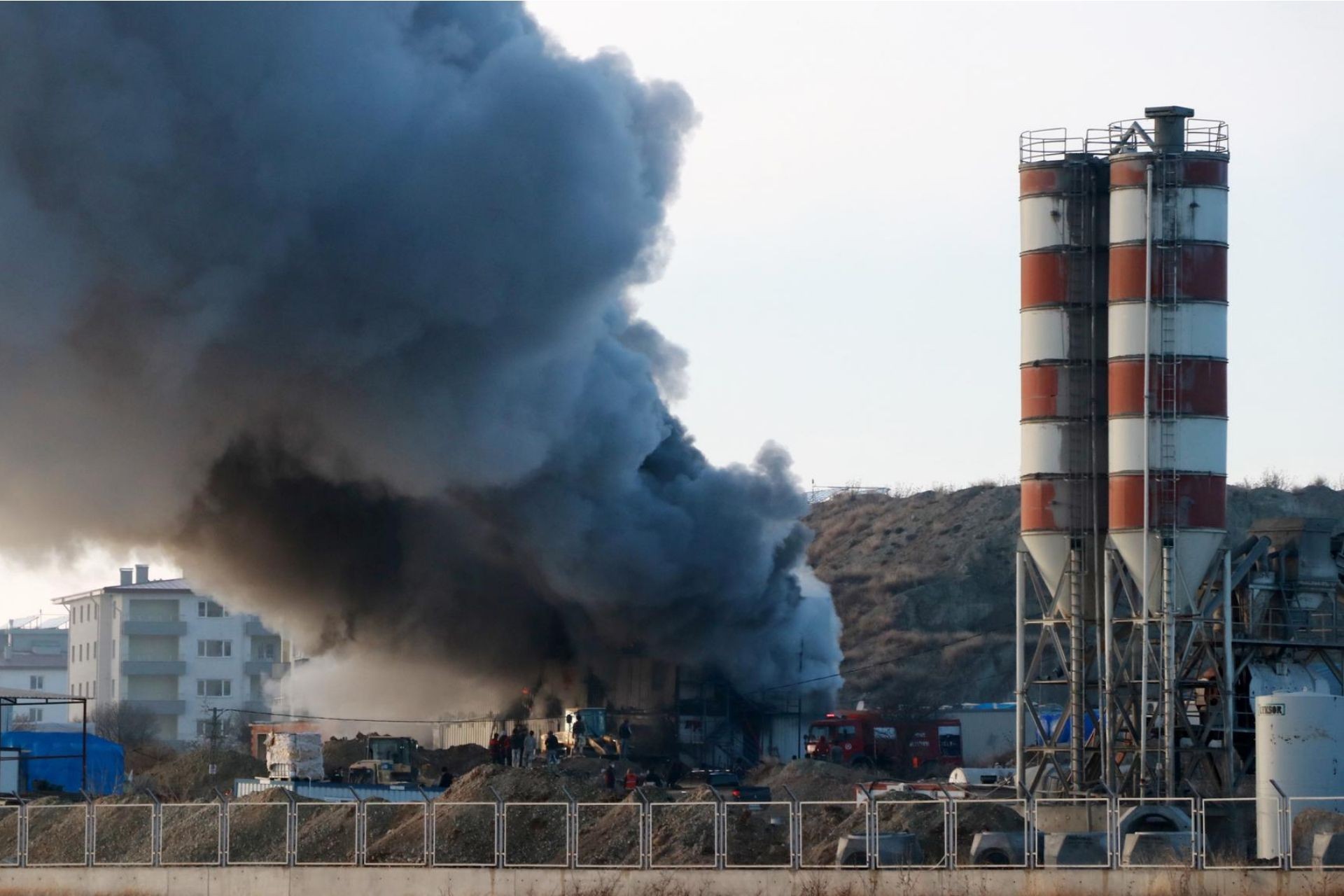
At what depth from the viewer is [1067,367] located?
54719 millimetres

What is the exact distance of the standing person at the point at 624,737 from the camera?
76438 mm

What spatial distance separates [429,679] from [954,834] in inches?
2325

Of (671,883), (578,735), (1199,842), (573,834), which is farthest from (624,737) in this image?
(1199,842)

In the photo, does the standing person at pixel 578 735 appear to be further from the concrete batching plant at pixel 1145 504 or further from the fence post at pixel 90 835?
the fence post at pixel 90 835

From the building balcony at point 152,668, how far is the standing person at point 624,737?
67.9 metres

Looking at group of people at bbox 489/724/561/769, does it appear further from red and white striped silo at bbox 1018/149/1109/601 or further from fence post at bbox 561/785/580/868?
fence post at bbox 561/785/580/868

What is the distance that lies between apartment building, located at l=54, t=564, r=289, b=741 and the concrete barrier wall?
98698 mm

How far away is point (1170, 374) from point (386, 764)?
102ft

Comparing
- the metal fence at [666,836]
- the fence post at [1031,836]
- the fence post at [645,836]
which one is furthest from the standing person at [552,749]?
the fence post at [1031,836]

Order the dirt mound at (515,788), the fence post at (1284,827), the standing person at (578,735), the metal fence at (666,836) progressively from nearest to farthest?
the fence post at (1284,827), the metal fence at (666,836), the dirt mound at (515,788), the standing person at (578,735)

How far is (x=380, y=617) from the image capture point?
91000 millimetres

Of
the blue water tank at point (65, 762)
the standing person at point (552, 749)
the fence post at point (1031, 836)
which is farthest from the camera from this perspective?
the blue water tank at point (65, 762)

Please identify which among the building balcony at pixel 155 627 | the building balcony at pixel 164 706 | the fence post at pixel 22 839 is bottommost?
the building balcony at pixel 164 706

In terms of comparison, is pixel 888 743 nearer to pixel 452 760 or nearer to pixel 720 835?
pixel 452 760
